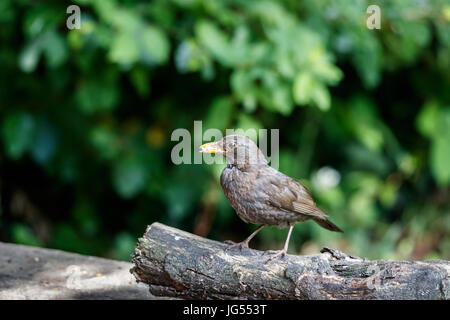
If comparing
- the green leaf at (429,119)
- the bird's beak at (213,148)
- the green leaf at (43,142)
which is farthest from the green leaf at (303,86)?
the green leaf at (43,142)

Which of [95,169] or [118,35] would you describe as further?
[95,169]

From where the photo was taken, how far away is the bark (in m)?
2.87

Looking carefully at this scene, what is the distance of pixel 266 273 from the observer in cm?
314

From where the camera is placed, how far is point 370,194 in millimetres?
6812

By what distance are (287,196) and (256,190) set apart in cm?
20

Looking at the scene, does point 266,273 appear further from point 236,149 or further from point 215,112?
point 215,112

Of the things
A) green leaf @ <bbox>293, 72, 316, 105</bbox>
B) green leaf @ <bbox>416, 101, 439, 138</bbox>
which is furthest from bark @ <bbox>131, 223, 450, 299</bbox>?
green leaf @ <bbox>416, 101, 439, 138</bbox>

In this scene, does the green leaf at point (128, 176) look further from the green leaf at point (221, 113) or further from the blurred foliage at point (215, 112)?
the green leaf at point (221, 113)

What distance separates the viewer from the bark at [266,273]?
113 inches

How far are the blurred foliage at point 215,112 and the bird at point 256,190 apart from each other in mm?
1357

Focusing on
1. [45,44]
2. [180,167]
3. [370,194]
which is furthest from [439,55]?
[45,44]

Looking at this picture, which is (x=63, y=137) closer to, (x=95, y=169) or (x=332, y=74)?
(x=95, y=169)

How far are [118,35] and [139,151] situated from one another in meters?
1.31

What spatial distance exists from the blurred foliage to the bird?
53.4 inches
